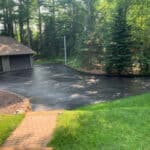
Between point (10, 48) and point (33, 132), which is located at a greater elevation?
point (10, 48)

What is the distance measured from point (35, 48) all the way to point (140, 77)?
24.5 meters

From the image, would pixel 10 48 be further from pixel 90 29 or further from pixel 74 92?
pixel 74 92

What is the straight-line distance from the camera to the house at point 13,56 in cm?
2533

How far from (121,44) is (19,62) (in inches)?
481

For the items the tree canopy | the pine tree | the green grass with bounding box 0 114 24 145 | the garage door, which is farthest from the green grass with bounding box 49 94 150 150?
the garage door

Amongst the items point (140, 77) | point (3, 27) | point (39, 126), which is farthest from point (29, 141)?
point (3, 27)

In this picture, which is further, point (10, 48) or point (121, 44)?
point (10, 48)

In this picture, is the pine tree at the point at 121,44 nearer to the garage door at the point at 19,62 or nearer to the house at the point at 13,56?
the house at the point at 13,56

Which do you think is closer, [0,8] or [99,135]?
[99,135]

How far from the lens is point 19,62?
1056 inches

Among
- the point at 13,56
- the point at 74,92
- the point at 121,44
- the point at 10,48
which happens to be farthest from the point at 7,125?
the point at 10,48

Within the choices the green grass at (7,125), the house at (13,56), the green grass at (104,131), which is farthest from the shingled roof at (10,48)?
the green grass at (104,131)

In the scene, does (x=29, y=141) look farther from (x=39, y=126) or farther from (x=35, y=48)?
(x=35, y=48)

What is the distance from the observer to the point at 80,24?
37.4m
